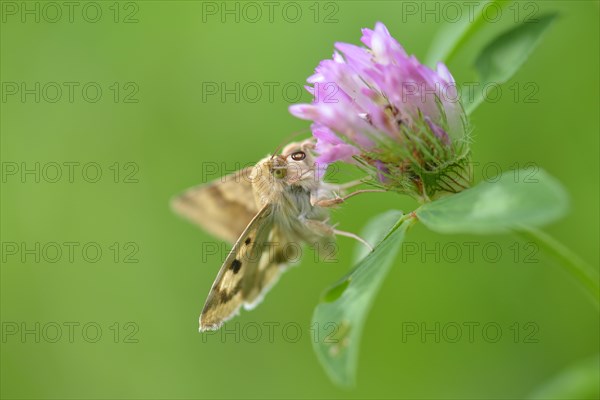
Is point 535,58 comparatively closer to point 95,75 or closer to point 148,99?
point 148,99

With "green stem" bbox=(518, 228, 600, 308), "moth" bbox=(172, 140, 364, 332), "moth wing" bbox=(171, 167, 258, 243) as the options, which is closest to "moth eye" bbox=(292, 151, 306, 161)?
A: "moth" bbox=(172, 140, 364, 332)

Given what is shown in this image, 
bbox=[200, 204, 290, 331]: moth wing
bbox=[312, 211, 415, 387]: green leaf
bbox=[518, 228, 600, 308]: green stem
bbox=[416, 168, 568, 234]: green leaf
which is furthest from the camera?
bbox=[200, 204, 290, 331]: moth wing

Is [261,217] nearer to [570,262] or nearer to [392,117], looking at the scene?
[392,117]

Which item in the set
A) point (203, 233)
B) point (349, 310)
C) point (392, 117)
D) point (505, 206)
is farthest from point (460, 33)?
point (203, 233)

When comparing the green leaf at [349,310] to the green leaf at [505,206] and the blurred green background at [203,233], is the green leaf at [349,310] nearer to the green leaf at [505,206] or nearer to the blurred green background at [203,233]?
the green leaf at [505,206]

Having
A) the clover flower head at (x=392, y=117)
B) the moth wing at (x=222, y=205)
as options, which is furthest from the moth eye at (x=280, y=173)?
the clover flower head at (x=392, y=117)

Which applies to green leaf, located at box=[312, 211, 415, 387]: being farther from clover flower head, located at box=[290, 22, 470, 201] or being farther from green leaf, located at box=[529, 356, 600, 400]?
green leaf, located at box=[529, 356, 600, 400]

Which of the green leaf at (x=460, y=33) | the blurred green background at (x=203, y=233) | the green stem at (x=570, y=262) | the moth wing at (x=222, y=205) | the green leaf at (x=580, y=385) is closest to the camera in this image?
the green stem at (x=570, y=262)

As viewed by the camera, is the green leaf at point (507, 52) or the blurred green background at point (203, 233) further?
the blurred green background at point (203, 233)
